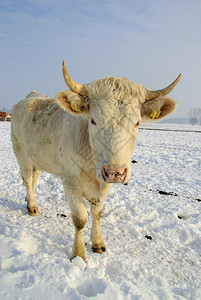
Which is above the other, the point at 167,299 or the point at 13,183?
the point at 167,299

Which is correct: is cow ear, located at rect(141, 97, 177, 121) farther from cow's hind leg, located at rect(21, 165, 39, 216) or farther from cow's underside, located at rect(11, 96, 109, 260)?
cow's hind leg, located at rect(21, 165, 39, 216)

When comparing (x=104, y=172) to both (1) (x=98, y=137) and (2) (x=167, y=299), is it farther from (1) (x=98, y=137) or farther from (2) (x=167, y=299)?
(2) (x=167, y=299)

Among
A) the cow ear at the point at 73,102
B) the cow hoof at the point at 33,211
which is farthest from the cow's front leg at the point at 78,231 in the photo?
the cow hoof at the point at 33,211

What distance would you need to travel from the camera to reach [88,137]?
9.38ft

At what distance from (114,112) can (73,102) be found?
56 cm

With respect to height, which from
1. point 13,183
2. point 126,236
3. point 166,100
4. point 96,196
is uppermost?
point 166,100

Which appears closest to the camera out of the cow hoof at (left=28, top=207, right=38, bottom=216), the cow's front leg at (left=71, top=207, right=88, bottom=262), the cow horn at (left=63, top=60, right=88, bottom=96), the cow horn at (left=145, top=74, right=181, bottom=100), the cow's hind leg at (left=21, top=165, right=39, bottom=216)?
the cow horn at (left=63, top=60, right=88, bottom=96)

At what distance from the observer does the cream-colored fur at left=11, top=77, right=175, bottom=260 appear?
90.2 inches

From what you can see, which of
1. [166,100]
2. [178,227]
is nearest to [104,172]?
[166,100]

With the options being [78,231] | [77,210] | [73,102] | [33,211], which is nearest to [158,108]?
[73,102]

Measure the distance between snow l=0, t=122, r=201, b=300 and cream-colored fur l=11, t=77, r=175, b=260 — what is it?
0.37 metres

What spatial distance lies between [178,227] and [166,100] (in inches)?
78.0

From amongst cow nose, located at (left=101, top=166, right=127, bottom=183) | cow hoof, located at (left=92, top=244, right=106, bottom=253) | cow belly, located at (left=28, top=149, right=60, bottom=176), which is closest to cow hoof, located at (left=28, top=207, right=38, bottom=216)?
cow belly, located at (left=28, top=149, right=60, bottom=176)

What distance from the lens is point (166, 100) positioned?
9.04ft
